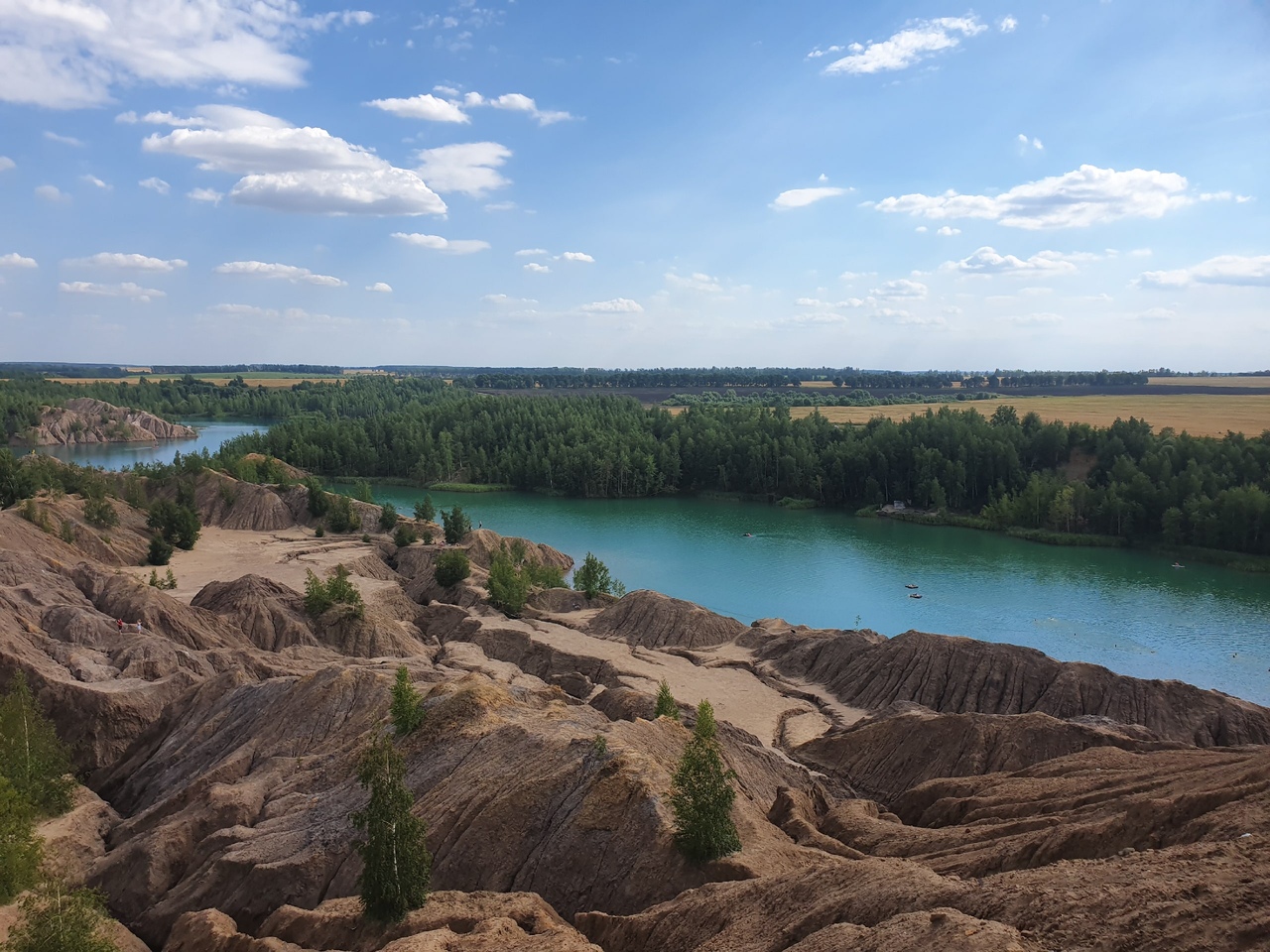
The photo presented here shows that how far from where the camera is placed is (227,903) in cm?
2073

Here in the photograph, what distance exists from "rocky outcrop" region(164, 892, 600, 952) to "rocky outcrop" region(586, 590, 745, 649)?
29830mm

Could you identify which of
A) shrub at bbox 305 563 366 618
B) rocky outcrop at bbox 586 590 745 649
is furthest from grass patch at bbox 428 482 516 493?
shrub at bbox 305 563 366 618

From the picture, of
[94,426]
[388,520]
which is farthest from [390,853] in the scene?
[94,426]

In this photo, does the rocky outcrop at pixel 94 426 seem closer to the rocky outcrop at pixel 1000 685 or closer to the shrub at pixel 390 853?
the rocky outcrop at pixel 1000 685

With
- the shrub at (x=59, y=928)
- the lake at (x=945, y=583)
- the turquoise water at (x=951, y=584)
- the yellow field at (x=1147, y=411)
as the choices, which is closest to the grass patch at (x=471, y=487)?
the lake at (x=945, y=583)

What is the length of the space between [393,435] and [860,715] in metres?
106

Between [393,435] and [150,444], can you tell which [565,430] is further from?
[150,444]

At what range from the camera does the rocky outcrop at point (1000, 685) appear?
111 ft

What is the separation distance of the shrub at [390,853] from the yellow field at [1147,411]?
11133cm

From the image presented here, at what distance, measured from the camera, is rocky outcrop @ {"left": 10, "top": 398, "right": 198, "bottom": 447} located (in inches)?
6348

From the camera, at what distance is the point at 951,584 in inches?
2596

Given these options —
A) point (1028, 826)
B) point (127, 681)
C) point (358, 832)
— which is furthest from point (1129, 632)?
point (127, 681)

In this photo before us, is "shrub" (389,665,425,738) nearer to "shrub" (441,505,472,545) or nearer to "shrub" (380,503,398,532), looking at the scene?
"shrub" (441,505,472,545)

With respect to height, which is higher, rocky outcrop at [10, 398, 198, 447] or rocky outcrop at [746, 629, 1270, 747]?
rocky outcrop at [10, 398, 198, 447]
